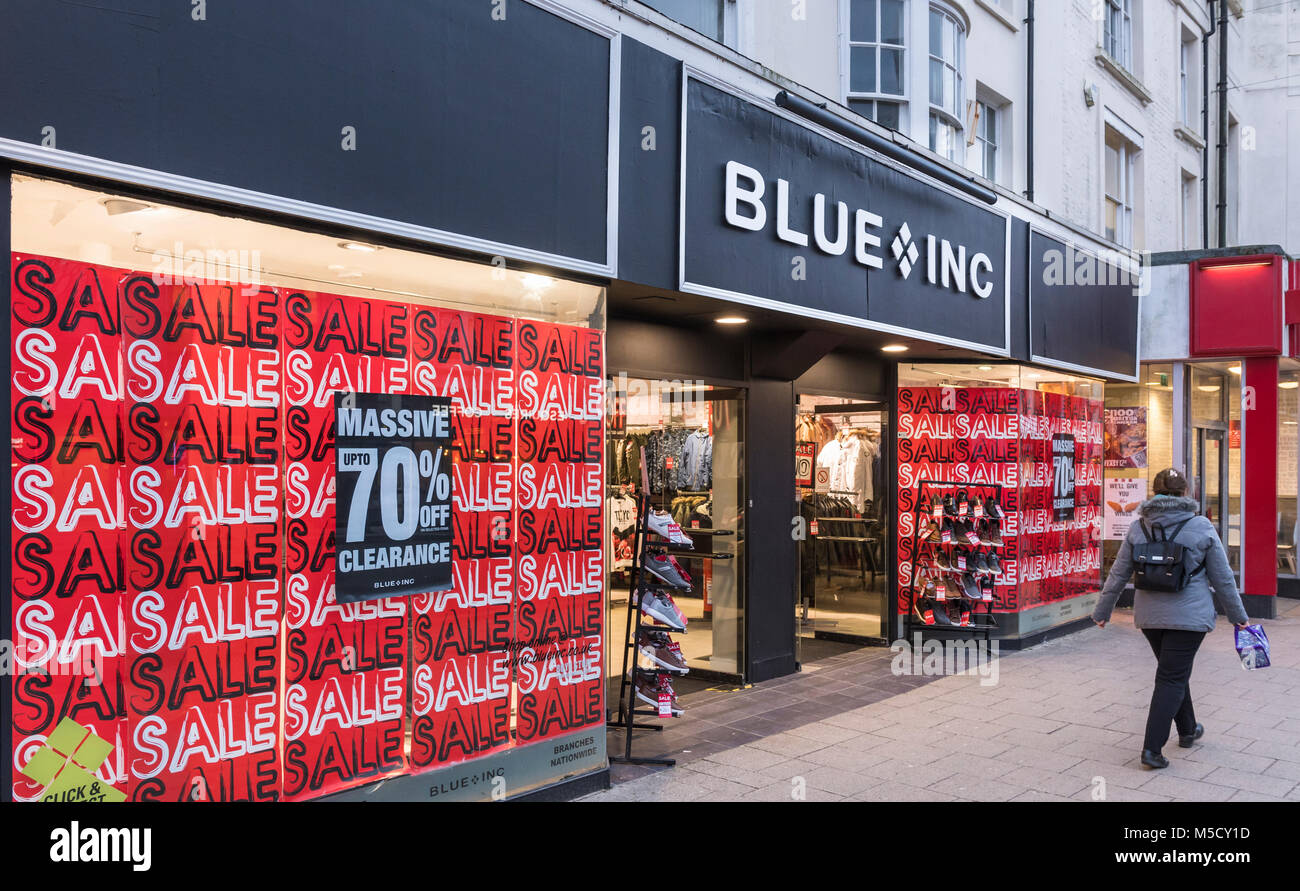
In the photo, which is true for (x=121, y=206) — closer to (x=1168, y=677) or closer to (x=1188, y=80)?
(x=1168, y=677)

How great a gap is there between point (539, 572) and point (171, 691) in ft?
7.01

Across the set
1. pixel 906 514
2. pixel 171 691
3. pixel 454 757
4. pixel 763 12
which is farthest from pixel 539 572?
pixel 906 514

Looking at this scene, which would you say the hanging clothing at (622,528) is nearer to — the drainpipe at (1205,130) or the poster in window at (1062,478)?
the poster in window at (1062,478)

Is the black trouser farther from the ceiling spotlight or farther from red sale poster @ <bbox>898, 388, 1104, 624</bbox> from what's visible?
the ceiling spotlight

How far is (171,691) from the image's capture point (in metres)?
4.32

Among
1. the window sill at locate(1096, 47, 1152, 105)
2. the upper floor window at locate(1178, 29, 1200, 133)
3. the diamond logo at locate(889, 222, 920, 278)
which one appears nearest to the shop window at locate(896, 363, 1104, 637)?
the diamond logo at locate(889, 222, 920, 278)

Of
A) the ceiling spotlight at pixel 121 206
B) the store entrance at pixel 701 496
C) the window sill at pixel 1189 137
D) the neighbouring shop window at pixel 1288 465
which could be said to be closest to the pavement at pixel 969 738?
the store entrance at pixel 701 496

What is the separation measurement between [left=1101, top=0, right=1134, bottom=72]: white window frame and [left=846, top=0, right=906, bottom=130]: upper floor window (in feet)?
19.8

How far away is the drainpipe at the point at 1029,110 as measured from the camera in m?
12.7

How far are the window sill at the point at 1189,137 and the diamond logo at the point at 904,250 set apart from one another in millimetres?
10611

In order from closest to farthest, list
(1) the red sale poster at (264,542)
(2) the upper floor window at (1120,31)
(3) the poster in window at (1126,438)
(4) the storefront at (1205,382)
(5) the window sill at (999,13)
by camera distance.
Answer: (1) the red sale poster at (264,542) < (5) the window sill at (999,13) < (4) the storefront at (1205,382) < (3) the poster in window at (1126,438) < (2) the upper floor window at (1120,31)

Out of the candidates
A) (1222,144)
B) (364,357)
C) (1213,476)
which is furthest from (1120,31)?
(364,357)

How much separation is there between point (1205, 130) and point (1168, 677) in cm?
1528

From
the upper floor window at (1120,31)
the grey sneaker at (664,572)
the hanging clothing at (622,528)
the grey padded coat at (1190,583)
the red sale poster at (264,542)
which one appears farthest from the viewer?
the upper floor window at (1120,31)
